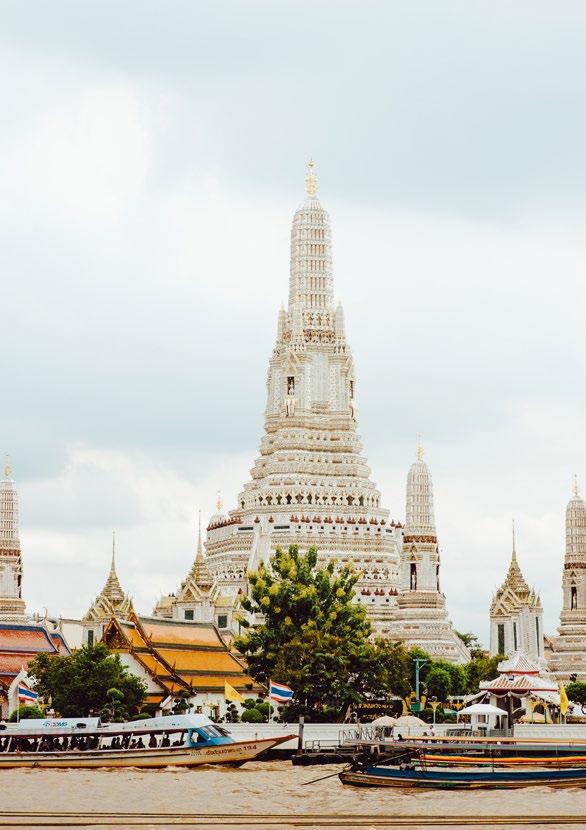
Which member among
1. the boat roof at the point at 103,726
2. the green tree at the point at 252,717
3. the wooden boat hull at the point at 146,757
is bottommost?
the wooden boat hull at the point at 146,757

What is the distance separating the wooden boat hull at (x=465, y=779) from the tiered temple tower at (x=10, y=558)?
58.9 m

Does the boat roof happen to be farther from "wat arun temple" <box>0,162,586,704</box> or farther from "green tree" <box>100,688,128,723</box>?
"wat arun temple" <box>0,162,586,704</box>

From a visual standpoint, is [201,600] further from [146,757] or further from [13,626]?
[146,757]

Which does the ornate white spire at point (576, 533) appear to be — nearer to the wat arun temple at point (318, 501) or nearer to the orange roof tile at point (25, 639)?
the wat arun temple at point (318, 501)

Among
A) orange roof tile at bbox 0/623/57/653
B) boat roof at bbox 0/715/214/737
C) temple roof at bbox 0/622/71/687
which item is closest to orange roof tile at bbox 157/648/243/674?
temple roof at bbox 0/622/71/687

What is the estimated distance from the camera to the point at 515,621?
98.5 metres

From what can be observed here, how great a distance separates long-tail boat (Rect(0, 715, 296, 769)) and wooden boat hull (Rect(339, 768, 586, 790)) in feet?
25.6

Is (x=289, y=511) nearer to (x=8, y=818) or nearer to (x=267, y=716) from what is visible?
(x=267, y=716)

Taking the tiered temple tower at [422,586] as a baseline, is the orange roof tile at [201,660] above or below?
below

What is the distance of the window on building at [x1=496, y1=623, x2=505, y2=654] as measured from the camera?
98.2m

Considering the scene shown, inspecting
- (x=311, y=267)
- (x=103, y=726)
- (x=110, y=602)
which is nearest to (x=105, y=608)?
(x=110, y=602)

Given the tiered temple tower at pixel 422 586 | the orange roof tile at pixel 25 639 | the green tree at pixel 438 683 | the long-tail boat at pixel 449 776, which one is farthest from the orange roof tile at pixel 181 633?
the long-tail boat at pixel 449 776

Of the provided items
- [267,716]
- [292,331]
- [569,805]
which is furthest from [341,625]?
[292,331]

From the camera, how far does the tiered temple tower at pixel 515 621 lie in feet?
322
